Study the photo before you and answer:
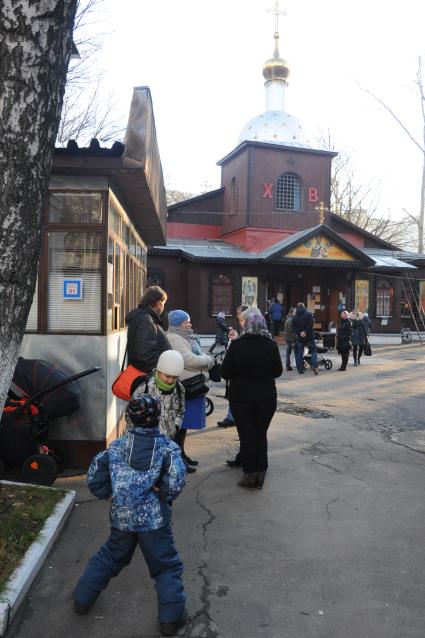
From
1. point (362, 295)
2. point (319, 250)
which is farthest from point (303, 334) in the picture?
point (362, 295)

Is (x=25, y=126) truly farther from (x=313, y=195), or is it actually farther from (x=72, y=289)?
(x=313, y=195)

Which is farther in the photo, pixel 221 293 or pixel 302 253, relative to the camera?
pixel 221 293

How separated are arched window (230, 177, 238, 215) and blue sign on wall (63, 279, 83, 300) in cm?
2394

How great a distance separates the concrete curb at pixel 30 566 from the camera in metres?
3.09

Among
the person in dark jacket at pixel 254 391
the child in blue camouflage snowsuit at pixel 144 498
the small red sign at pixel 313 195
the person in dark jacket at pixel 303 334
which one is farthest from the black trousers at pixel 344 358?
the small red sign at pixel 313 195

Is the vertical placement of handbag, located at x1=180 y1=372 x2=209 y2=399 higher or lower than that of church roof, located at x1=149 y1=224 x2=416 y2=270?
lower

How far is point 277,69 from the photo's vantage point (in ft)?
116

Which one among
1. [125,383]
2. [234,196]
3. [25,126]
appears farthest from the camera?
[234,196]

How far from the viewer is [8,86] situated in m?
3.07

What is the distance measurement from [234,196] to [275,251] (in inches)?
246

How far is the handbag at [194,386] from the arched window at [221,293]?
19489mm

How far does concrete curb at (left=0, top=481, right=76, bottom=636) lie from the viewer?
10.1 ft

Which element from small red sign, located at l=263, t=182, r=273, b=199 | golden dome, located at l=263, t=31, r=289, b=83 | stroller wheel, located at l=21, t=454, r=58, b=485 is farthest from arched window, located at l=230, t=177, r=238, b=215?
stroller wheel, located at l=21, t=454, r=58, b=485

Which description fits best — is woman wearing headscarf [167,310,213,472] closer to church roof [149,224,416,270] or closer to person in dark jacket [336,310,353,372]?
person in dark jacket [336,310,353,372]
